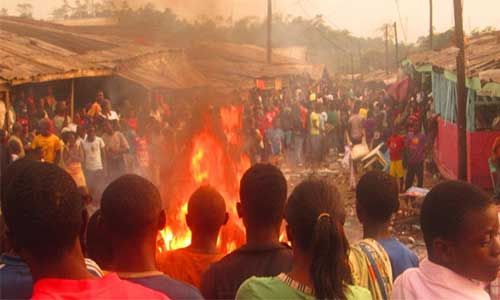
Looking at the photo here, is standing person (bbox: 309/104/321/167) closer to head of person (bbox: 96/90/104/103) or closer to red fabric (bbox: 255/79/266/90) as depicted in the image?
red fabric (bbox: 255/79/266/90)

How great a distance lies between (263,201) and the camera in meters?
3.19

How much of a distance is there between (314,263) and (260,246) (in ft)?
2.39

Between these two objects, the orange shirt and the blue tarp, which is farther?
the blue tarp

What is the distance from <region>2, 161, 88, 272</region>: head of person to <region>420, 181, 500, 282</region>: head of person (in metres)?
1.30

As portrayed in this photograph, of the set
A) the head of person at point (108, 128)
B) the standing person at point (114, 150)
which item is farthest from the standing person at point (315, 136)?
the head of person at point (108, 128)

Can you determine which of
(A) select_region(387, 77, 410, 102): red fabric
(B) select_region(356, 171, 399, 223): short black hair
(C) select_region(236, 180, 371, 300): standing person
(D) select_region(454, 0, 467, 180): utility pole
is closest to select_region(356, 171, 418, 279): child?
(B) select_region(356, 171, 399, 223): short black hair

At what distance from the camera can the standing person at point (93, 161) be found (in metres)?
10.4

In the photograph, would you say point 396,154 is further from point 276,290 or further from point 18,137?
point 276,290

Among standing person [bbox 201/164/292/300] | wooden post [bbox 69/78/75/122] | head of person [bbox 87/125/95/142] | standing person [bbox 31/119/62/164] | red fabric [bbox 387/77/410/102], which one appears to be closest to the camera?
standing person [bbox 201/164/292/300]

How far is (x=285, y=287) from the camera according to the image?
2363mm

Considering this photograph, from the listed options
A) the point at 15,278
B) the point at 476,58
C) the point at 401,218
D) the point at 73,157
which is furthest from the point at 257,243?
the point at 476,58

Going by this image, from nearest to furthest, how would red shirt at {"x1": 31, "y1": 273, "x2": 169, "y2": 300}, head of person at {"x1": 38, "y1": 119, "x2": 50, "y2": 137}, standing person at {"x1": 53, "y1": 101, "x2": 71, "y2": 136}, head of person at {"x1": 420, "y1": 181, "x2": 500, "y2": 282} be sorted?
red shirt at {"x1": 31, "y1": 273, "x2": 169, "y2": 300}, head of person at {"x1": 420, "y1": 181, "x2": 500, "y2": 282}, head of person at {"x1": 38, "y1": 119, "x2": 50, "y2": 137}, standing person at {"x1": 53, "y1": 101, "x2": 71, "y2": 136}

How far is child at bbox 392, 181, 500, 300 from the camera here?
2434 millimetres

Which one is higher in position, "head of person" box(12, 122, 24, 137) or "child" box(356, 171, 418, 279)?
"head of person" box(12, 122, 24, 137)
